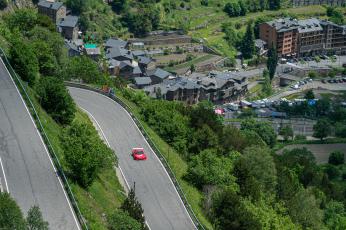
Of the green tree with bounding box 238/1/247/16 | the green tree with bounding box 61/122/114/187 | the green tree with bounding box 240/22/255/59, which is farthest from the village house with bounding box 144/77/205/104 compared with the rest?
the green tree with bounding box 61/122/114/187

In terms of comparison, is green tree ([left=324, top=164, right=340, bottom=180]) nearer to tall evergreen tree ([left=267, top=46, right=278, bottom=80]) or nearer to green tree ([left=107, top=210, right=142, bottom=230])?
tall evergreen tree ([left=267, top=46, right=278, bottom=80])

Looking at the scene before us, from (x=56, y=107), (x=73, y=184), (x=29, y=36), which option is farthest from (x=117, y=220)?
(x=29, y=36)

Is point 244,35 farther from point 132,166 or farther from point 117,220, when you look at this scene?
point 117,220

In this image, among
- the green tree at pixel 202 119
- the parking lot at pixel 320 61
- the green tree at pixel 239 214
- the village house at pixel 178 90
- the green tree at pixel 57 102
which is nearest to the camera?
the green tree at pixel 239 214

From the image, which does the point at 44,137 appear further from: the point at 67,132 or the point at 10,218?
the point at 10,218

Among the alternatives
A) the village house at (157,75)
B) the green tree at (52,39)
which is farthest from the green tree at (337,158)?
the green tree at (52,39)

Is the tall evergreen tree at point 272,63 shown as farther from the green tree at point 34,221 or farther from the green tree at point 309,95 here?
the green tree at point 34,221

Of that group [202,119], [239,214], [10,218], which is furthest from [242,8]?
[10,218]
